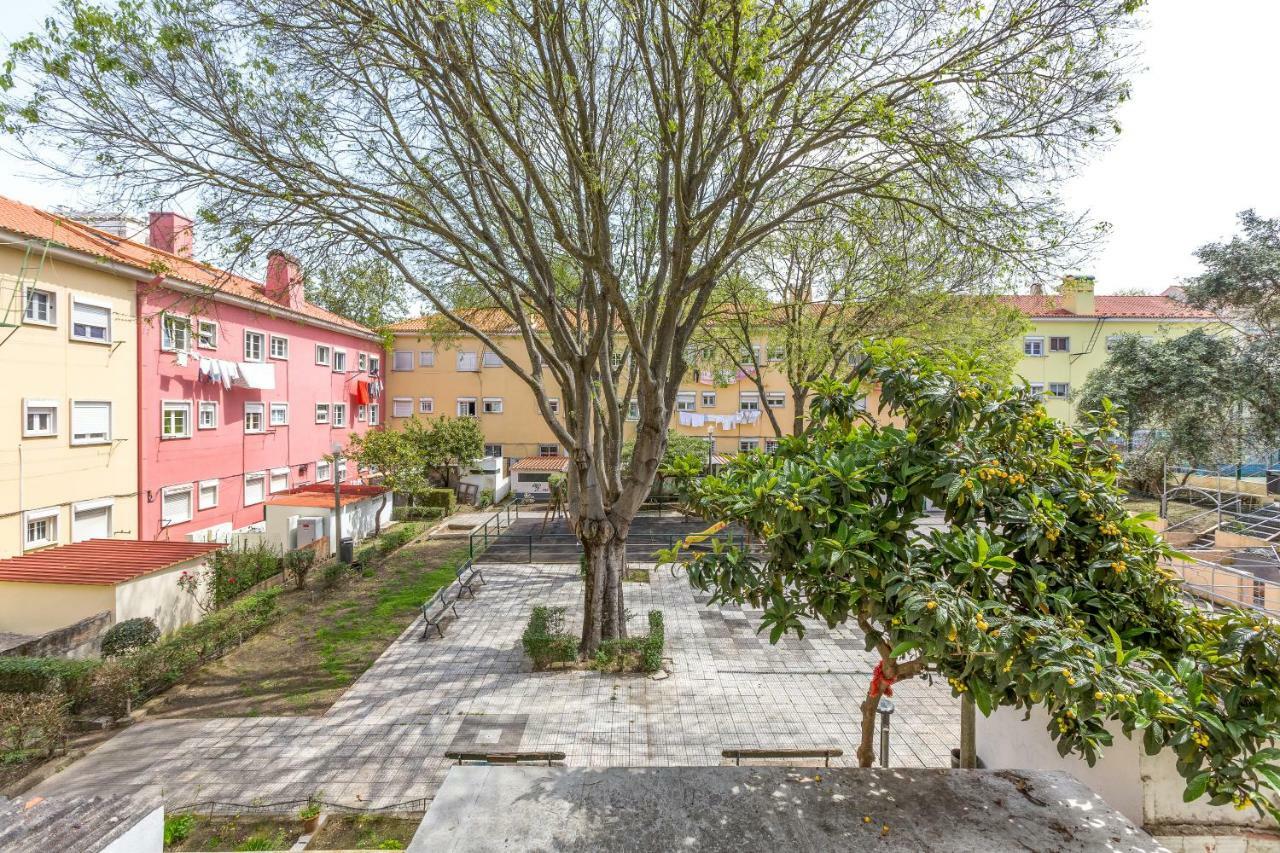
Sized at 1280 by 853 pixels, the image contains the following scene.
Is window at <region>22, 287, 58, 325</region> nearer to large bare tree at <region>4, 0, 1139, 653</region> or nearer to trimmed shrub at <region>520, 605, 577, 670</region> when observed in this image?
large bare tree at <region>4, 0, 1139, 653</region>

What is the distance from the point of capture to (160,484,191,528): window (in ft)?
55.7

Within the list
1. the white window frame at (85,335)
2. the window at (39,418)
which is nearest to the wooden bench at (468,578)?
the window at (39,418)

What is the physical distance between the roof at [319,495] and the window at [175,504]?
95.7 inches

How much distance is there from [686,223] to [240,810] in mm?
8103

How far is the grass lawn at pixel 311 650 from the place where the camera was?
9352 mm

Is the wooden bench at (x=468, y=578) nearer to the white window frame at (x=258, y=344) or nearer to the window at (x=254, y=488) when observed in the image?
the window at (x=254, y=488)

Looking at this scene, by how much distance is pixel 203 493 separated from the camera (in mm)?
18500

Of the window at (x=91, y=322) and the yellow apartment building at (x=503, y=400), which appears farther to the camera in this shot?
the yellow apartment building at (x=503, y=400)

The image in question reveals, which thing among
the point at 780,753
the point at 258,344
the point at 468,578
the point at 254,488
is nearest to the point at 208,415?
the point at 254,488

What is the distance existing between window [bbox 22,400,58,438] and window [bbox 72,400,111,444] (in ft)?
1.42

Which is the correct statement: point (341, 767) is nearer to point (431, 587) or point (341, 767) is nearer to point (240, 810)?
point (240, 810)

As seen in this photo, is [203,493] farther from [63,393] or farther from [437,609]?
[437,609]

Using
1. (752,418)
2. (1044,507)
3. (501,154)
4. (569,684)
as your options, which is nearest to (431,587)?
(569,684)

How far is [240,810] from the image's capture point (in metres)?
6.54
